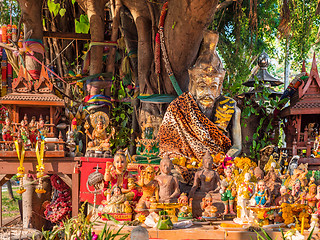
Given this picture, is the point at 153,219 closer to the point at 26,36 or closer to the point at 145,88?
the point at 145,88

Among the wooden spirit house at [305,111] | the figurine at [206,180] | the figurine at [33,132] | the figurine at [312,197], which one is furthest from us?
the wooden spirit house at [305,111]

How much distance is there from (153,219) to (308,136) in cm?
343

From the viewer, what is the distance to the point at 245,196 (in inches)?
198

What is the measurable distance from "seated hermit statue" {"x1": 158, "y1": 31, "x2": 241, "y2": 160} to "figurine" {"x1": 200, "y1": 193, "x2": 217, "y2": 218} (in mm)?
1473

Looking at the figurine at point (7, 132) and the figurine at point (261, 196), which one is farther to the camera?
the figurine at point (7, 132)

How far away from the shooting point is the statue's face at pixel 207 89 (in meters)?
6.99

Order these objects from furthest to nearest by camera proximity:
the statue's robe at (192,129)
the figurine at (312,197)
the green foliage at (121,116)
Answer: the green foliage at (121,116)
the statue's robe at (192,129)
the figurine at (312,197)

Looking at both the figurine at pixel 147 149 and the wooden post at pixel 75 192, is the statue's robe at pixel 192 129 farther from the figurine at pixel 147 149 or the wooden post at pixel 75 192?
the wooden post at pixel 75 192

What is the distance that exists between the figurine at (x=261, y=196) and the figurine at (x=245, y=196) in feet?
0.26

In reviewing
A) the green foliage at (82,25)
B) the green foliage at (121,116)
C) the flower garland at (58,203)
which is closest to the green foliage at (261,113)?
the green foliage at (121,116)

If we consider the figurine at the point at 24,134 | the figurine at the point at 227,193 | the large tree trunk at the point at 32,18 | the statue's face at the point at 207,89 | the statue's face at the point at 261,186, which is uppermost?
the large tree trunk at the point at 32,18

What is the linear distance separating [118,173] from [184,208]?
84 centimetres

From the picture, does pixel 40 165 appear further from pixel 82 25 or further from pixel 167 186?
pixel 82 25

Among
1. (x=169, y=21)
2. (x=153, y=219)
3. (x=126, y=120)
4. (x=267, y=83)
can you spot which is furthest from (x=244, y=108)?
(x=153, y=219)
